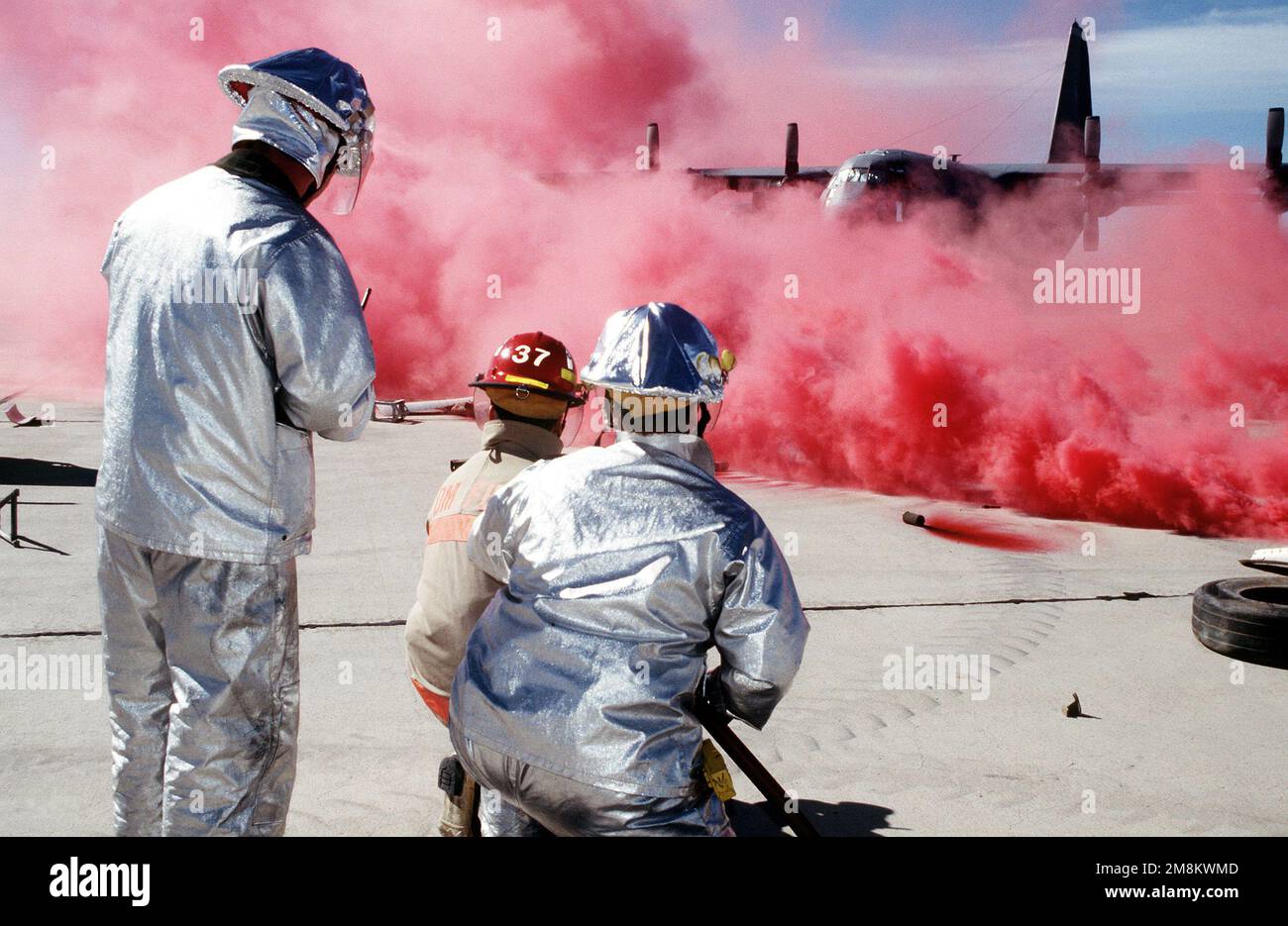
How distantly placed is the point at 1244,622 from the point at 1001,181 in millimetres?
22759

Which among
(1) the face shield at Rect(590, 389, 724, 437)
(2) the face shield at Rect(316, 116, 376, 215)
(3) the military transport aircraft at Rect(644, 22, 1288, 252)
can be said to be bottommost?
(1) the face shield at Rect(590, 389, 724, 437)

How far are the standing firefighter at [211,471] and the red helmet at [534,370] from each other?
85 centimetres

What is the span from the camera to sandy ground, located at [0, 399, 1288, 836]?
13.0 ft

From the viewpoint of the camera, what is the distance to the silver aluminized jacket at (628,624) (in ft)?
7.08

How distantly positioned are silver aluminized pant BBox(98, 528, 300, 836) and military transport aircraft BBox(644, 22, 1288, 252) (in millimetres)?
19458

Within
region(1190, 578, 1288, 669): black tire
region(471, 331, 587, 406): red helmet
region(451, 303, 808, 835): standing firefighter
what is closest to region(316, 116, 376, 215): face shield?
region(471, 331, 587, 406): red helmet

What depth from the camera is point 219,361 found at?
2.52m

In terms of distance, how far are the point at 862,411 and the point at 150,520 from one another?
9692 millimetres

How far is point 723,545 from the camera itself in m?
2.19

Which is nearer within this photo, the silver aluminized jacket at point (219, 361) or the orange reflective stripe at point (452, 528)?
the silver aluminized jacket at point (219, 361)

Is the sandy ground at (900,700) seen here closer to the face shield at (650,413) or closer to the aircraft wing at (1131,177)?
the face shield at (650,413)

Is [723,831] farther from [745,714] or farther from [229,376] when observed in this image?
[229,376]

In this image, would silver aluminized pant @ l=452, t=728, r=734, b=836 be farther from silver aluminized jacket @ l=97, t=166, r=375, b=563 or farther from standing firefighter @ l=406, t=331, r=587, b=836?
silver aluminized jacket @ l=97, t=166, r=375, b=563

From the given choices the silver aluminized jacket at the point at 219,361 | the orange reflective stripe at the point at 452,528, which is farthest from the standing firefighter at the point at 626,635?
the orange reflective stripe at the point at 452,528
